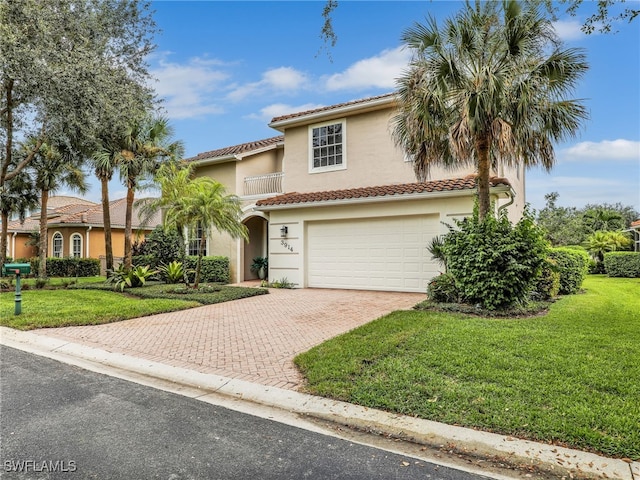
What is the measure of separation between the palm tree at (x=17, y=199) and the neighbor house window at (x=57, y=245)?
4.23 metres

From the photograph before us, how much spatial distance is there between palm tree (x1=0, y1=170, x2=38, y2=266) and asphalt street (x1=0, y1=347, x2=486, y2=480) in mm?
20558

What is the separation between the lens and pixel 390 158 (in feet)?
48.4

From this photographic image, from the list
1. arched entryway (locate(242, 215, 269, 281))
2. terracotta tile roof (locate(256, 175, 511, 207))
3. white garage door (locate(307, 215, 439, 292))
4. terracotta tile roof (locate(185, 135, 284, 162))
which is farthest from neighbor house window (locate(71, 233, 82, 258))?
white garage door (locate(307, 215, 439, 292))

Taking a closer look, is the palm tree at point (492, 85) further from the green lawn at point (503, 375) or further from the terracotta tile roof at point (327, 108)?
the terracotta tile roof at point (327, 108)

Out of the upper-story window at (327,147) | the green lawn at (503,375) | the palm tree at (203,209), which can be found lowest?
the green lawn at (503,375)

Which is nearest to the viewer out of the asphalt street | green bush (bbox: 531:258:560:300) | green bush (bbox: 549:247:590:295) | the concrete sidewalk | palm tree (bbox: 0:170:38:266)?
the asphalt street

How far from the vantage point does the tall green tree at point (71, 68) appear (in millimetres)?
11109

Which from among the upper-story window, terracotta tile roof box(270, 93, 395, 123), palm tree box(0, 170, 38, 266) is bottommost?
palm tree box(0, 170, 38, 266)

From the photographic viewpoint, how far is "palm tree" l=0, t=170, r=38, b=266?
66.9ft

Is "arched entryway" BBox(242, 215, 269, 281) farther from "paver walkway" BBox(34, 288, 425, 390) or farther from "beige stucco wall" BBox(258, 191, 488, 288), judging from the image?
"paver walkway" BBox(34, 288, 425, 390)

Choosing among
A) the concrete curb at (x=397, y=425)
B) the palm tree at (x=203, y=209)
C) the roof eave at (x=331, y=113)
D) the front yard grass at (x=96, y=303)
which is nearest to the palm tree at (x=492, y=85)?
the roof eave at (x=331, y=113)

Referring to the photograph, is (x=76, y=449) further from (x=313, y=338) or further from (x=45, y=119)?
(x=45, y=119)

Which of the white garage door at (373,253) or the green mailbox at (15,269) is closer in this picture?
the green mailbox at (15,269)

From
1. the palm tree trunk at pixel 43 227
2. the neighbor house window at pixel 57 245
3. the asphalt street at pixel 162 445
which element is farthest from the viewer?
the neighbor house window at pixel 57 245
